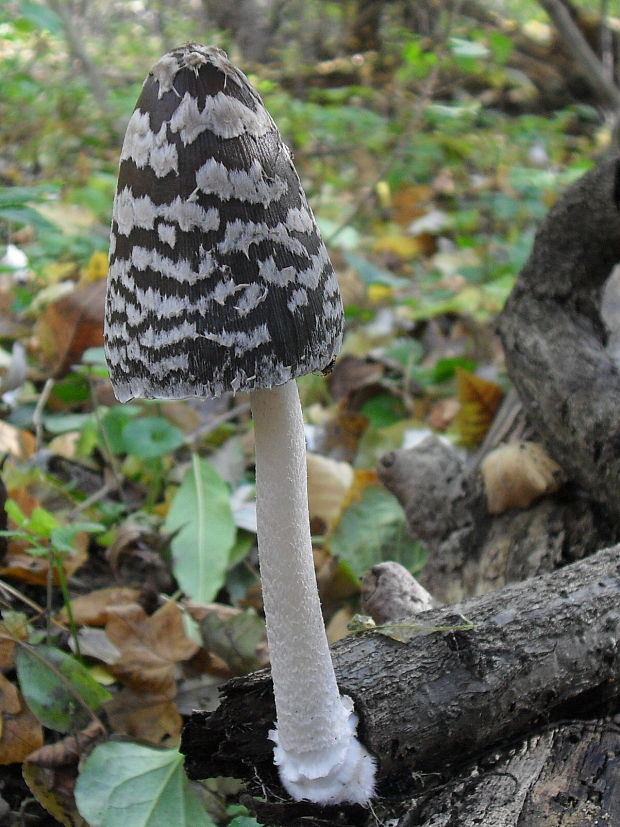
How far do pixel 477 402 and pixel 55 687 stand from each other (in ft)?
7.81

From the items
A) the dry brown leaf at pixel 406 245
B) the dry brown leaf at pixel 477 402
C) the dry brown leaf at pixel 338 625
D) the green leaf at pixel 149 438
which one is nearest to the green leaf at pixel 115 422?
the green leaf at pixel 149 438

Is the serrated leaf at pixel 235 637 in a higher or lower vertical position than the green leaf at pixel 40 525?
lower

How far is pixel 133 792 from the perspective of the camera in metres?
2.22

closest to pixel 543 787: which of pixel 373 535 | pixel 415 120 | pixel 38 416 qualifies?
pixel 373 535

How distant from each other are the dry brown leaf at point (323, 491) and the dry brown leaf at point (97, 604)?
3.37 feet

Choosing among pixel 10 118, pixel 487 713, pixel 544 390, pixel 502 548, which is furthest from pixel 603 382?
pixel 10 118

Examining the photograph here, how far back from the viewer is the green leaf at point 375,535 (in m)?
3.46

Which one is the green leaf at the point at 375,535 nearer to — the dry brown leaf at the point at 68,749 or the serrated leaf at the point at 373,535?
the serrated leaf at the point at 373,535

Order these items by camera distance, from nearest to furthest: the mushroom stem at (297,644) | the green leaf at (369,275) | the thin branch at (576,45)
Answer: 1. the mushroom stem at (297,644)
2. the green leaf at (369,275)
3. the thin branch at (576,45)

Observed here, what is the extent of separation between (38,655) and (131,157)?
4.80 feet

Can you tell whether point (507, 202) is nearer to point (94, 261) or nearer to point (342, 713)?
point (94, 261)

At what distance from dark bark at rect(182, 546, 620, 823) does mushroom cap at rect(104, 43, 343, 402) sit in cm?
86

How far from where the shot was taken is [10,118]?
8.58m

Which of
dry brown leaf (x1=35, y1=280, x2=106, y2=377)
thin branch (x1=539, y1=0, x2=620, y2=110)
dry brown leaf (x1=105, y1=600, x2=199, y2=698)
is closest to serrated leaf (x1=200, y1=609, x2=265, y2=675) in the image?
dry brown leaf (x1=105, y1=600, x2=199, y2=698)
